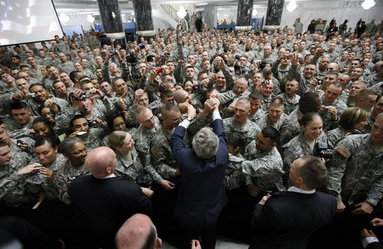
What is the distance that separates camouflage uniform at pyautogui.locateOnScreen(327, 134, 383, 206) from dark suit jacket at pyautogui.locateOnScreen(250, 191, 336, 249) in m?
0.71

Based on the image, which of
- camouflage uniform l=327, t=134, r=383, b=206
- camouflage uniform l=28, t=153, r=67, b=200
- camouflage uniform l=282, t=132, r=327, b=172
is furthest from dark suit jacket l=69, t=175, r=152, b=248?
camouflage uniform l=327, t=134, r=383, b=206

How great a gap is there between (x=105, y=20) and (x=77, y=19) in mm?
18827

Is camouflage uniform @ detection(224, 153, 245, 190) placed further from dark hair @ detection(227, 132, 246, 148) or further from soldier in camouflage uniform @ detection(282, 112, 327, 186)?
soldier in camouflage uniform @ detection(282, 112, 327, 186)

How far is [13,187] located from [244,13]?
1542 cm

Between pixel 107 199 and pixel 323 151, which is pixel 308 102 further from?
pixel 107 199

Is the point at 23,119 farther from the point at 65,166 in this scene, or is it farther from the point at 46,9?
the point at 46,9

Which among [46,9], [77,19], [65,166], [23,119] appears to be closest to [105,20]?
[46,9]

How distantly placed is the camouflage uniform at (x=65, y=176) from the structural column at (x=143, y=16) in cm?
1066

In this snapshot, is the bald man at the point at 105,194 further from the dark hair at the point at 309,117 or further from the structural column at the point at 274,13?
the structural column at the point at 274,13

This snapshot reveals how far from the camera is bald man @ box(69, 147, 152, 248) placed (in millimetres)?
1501

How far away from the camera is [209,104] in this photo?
2043 mm

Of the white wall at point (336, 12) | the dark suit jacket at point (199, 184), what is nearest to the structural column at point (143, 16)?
the dark suit jacket at point (199, 184)

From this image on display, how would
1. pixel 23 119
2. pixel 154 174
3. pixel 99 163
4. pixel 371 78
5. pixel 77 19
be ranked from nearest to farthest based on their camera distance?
pixel 99 163 → pixel 154 174 → pixel 23 119 → pixel 371 78 → pixel 77 19

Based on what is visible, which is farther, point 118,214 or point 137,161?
point 137,161
